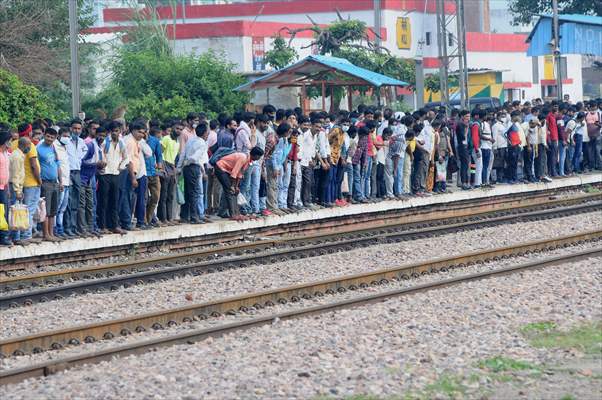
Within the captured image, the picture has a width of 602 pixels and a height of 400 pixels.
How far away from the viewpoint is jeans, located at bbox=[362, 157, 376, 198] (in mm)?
22484

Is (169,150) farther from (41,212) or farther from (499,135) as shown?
(499,135)

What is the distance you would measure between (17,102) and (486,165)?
9.74 metres

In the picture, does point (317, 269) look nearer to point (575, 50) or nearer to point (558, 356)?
point (558, 356)

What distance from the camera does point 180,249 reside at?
61.7ft

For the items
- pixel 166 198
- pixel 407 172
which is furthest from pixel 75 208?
pixel 407 172

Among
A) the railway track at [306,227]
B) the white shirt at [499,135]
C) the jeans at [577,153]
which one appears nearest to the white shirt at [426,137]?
the railway track at [306,227]

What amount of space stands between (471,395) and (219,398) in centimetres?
176

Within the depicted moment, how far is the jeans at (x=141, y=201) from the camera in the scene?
1870 centimetres

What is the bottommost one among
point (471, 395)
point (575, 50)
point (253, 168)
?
point (471, 395)

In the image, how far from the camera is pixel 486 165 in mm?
26000

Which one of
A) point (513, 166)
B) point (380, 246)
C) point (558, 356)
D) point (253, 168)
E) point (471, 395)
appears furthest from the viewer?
point (513, 166)

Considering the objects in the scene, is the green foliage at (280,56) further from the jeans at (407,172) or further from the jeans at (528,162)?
the jeans at (407,172)

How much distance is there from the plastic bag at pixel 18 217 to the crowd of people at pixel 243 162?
0.13 m

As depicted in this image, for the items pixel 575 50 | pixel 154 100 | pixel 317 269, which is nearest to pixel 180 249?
pixel 317 269
